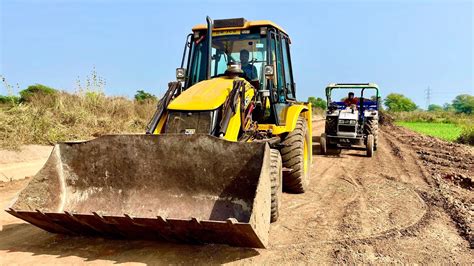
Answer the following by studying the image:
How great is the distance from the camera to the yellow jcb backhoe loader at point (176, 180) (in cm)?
374

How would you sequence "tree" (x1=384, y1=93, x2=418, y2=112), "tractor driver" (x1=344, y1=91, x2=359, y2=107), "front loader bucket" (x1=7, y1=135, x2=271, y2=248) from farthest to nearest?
1. "tree" (x1=384, y1=93, x2=418, y2=112)
2. "tractor driver" (x1=344, y1=91, x2=359, y2=107)
3. "front loader bucket" (x1=7, y1=135, x2=271, y2=248)

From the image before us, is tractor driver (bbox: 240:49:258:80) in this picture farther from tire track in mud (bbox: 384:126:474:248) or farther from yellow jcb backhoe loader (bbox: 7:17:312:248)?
tire track in mud (bbox: 384:126:474:248)

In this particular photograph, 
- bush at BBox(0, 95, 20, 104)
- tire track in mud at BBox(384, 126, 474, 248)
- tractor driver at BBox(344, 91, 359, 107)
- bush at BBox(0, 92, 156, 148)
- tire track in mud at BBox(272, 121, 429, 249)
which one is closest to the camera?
tire track in mud at BBox(272, 121, 429, 249)

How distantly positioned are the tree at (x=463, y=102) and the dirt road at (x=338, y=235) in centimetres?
8693

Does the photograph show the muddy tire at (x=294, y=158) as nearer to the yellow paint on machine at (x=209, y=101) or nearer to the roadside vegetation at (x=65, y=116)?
the yellow paint on machine at (x=209, y=101)

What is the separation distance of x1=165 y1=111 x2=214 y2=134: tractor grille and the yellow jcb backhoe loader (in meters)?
0.01

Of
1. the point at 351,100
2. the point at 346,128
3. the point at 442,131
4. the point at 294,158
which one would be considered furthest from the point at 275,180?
the point at 442,131

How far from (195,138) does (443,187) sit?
5013mm

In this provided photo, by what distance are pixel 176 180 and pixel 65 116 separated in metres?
9.11

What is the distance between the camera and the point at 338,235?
452 centimetres

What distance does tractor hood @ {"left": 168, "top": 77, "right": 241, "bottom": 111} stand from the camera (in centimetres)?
485

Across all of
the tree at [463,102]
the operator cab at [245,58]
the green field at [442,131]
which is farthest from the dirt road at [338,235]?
the tree at [463,102]

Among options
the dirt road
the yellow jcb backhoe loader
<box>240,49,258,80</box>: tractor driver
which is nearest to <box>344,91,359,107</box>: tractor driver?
the dirt road

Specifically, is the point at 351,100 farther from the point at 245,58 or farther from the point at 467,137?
the point at 245,58
